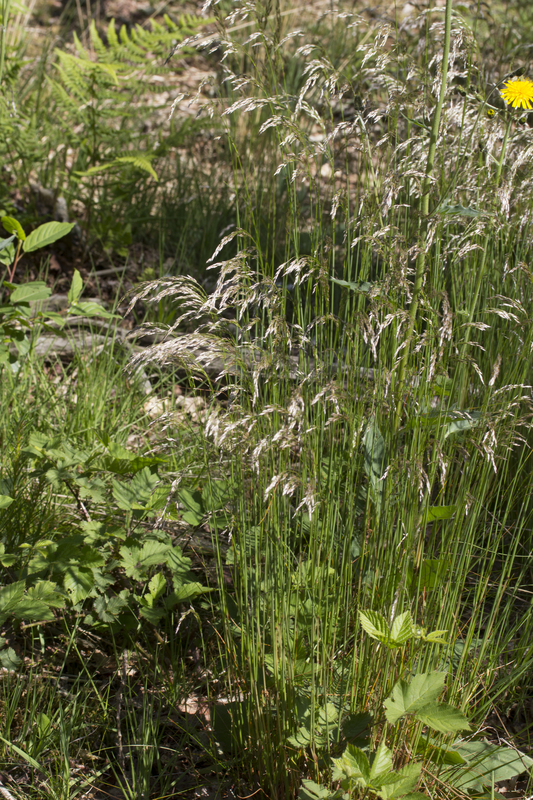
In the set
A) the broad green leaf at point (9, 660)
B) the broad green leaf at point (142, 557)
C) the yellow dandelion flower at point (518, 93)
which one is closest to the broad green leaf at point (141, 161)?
the yellow dandelion flower at point (518, 93)

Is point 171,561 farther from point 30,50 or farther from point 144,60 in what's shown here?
point 30,50

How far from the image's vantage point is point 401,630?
1.13 meters

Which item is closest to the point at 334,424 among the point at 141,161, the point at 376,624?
the point at 376,624

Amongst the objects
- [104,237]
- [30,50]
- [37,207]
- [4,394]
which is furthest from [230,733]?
[30,50]

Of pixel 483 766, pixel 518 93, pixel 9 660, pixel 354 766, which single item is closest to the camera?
pixel 354 766

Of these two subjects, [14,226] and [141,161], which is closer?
[14,226]

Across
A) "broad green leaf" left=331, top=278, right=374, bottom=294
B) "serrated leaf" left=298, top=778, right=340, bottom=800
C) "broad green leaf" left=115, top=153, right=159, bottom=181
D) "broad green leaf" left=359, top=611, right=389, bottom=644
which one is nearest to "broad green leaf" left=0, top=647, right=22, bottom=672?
"serrated leaf" left=298, top=778, right=340, bottom=800

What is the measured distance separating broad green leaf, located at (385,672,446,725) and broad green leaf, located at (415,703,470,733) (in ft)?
0.04

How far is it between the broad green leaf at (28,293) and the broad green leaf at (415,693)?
4.71ft

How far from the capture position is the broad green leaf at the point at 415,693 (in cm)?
109

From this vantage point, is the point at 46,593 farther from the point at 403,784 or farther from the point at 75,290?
the point at 75,290

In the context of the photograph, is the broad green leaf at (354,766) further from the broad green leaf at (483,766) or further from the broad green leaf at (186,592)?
the broad green leaf at (186,592)

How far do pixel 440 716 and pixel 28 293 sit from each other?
5.13ft

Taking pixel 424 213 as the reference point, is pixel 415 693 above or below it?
below
